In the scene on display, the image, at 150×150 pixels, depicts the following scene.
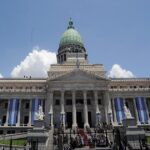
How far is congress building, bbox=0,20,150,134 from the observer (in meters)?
56.9

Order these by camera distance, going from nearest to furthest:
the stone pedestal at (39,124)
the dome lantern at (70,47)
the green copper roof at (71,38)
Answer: the stone pedestal at (39,124) < the dome lantern at (70,47) < the green copper roof at (71,38)

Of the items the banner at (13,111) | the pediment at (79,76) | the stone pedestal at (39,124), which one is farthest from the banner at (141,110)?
the stone pedestal at (39,124)

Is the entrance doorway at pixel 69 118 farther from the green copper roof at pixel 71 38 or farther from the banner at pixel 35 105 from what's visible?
the green copper roof at pixel 71 38

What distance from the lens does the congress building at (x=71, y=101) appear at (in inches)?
2240

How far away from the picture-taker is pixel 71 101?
203 feet

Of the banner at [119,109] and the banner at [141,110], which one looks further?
the banner at [141,110]

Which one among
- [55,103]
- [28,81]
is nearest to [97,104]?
[55,103]

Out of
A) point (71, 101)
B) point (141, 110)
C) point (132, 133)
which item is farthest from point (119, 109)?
point (132, 133)

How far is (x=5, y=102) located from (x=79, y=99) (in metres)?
20.1

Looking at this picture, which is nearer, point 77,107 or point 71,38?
point 77,107

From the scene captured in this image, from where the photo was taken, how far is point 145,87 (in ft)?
221

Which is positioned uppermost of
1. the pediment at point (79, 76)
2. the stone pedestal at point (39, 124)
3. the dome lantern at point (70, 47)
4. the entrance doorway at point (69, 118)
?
the dome lantern at point (70, 47)

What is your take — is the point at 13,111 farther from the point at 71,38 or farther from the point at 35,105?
the point at 71,38

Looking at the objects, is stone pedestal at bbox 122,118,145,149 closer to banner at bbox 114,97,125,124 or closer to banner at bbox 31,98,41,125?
banner at bbox 114,97,125,124
